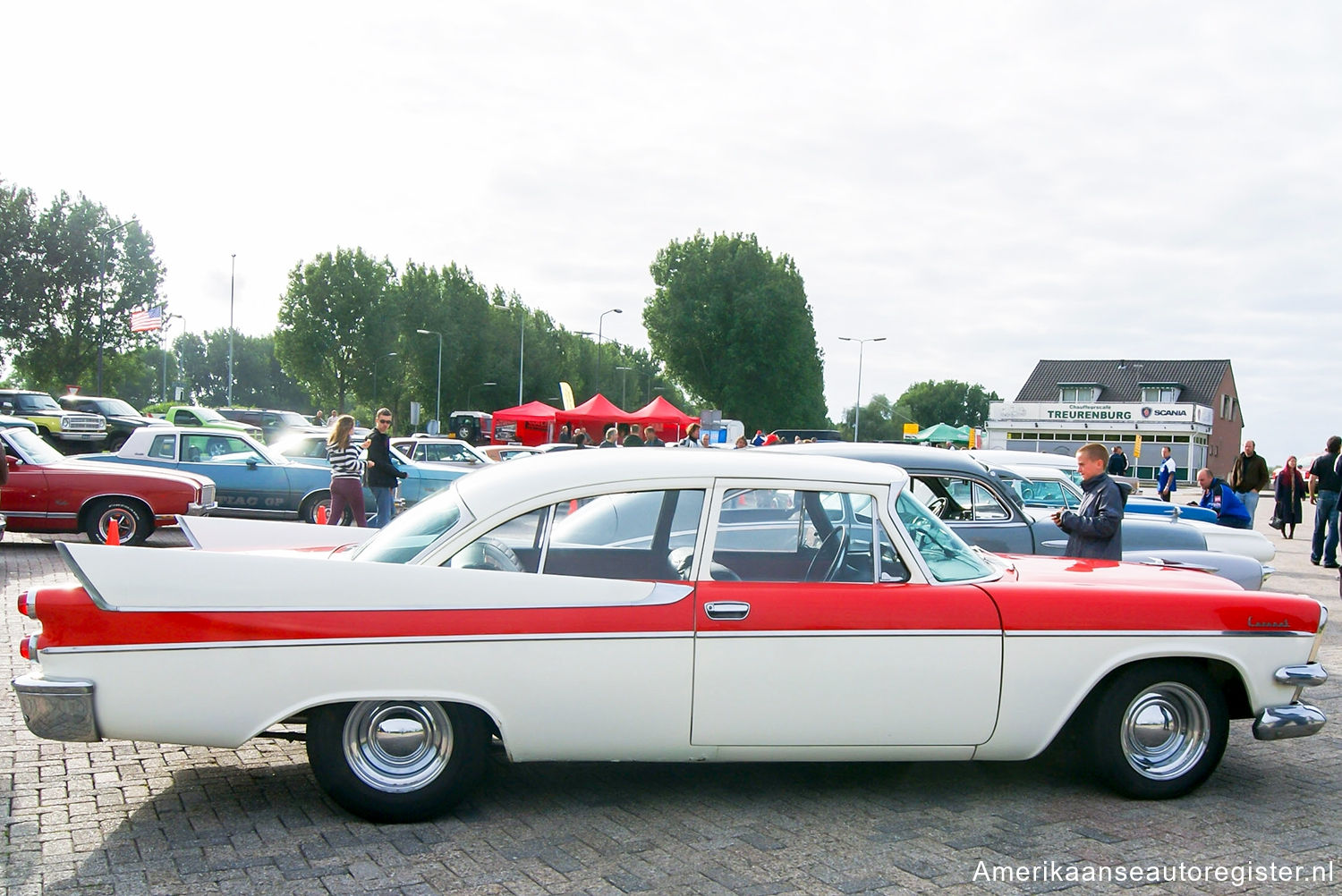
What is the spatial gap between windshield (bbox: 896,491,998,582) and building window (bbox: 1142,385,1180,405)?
69.7 metres

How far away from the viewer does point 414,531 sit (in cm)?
433

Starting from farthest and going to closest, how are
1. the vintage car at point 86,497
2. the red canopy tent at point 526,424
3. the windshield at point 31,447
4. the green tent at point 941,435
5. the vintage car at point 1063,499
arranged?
the green tent at point 941,435
the red canopy tent at point 526,424
the windshield at point 31,447
the vintage car at point 86,497
the vintage car at point 1063,499

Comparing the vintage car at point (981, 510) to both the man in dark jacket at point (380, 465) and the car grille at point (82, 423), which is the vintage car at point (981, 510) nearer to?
the man in dark jacket at point (380, 465)

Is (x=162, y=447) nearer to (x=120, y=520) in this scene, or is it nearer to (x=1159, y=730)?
(x=120, y=520)

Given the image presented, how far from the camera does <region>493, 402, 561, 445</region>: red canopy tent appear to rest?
41.0 metres

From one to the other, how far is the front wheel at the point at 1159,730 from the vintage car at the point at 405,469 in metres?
13.1

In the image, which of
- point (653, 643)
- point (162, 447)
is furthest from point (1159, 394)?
point (653, 643)

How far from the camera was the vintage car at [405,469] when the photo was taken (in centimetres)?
1647

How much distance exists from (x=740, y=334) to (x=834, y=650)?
55.9 meters

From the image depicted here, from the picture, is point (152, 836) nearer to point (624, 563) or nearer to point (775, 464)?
point (624, 563)

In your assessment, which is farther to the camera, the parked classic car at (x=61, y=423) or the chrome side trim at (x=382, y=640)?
the parked classic car at (x=61, y=423)

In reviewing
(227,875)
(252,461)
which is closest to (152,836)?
(227,875)

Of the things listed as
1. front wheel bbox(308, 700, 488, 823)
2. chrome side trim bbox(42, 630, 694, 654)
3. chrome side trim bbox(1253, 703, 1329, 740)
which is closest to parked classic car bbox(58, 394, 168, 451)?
chrome side trim bbox(42, 630, 694, 654)

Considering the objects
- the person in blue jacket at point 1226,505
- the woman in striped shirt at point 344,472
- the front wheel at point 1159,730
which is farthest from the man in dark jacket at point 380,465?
the person in blue jacket at point 1226,505
